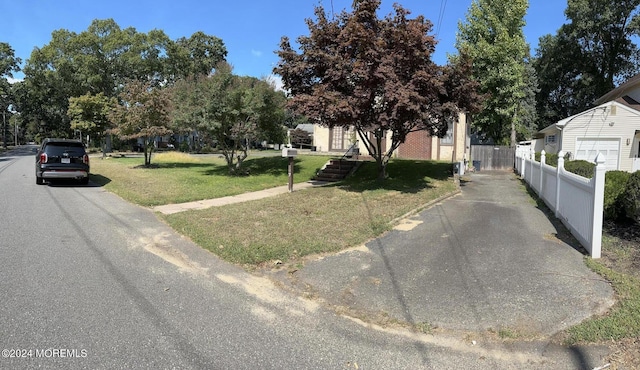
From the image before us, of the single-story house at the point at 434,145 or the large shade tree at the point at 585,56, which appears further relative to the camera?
the large shade tree at the point at 585,56

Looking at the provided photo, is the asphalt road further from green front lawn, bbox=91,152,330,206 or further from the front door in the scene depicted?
the front door

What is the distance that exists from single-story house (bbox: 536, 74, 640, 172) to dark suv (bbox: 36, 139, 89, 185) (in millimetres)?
23233

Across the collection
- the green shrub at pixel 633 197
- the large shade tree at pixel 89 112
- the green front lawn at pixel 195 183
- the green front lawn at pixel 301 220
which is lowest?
the green front lawn at pixel 301 220

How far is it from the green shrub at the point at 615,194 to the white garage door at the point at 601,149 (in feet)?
51.1

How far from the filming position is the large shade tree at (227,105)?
16.4 m

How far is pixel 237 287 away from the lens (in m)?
5.01

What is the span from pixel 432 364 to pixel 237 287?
2574mm

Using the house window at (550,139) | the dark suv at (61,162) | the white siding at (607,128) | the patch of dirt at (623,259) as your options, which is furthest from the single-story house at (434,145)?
the patch of dirt at (623,259)

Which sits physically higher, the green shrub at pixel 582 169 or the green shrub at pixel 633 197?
the green shrub at pixel 582 169

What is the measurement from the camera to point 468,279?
5.21m

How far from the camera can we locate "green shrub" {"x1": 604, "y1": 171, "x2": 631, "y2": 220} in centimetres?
834

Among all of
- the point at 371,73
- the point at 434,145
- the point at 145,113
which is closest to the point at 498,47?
the point at 434,145

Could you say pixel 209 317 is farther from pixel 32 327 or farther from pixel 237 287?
pixel 32 327

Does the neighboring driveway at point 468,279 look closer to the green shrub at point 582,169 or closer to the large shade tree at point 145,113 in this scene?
the green shrub at point 582,169
